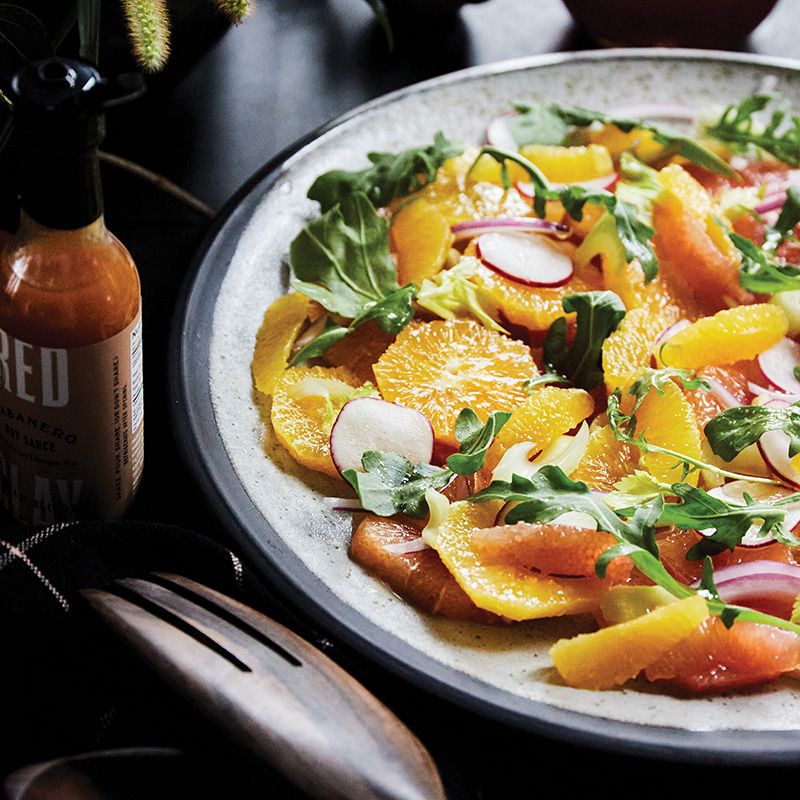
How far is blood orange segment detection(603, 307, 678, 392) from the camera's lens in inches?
58.7

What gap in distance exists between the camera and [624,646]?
1.19m

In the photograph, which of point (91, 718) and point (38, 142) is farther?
point (91, 718)

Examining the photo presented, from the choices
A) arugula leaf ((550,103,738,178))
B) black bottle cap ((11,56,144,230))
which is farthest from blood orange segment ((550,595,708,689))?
arugula leaf ((550,103,738,178))

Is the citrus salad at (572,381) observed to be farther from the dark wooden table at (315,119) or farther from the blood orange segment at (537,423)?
the dark wooden table at (315,119)

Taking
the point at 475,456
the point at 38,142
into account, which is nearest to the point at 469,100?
the point at 475,456

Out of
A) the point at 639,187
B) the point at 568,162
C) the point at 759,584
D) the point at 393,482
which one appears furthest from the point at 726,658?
the point at 568,162

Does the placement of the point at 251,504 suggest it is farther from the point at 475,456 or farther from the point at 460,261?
the point at 460,261

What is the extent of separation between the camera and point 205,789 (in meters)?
1.06

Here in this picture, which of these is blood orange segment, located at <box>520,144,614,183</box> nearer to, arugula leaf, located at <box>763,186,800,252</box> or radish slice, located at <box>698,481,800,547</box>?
arugula leaf, located at <box>763,186,800,252</box>

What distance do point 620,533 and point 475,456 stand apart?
192 mm

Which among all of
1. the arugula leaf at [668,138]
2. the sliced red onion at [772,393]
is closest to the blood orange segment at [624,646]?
the sliced red onion at [772,393]

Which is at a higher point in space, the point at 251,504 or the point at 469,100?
the point at 469,100

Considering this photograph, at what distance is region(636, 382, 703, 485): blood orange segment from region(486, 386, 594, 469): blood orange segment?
0.09 meters

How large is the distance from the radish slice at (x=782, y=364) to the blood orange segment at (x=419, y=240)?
18.7 inches
